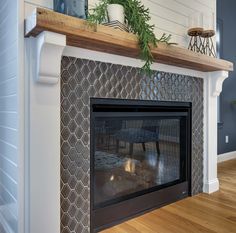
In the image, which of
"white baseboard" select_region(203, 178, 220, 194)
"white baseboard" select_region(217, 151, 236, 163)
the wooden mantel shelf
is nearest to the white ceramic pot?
the wooden mantel shelf

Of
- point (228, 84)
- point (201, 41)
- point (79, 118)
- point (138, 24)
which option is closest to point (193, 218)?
point (79, 118)

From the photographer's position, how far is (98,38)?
1319 mm

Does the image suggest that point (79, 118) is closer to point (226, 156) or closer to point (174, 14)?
point (174, 14)

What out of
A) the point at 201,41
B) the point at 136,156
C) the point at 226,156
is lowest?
the point at 226,156

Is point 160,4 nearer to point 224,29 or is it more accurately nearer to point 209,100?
point 209,100

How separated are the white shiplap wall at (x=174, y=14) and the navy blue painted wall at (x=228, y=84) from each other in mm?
1656

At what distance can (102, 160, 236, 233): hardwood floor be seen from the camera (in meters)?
1.71

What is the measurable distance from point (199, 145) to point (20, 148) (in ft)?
5.85

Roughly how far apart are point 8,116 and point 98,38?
756 mm

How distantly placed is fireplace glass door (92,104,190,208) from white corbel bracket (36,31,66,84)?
46cm

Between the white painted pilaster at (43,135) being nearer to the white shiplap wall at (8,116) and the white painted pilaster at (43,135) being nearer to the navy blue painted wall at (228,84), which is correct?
the white shiplap wall at (8,116)

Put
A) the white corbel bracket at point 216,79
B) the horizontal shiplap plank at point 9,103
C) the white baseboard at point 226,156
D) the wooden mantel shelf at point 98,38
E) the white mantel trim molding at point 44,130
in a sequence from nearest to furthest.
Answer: the wooden mantel shelf at point 98,38 → the white mantel trim molding at point 44,130 → the horizontal shiplap plank at point 9,103 → the white corbel bracket at point 216,79 → the white baseboard at point 226,156

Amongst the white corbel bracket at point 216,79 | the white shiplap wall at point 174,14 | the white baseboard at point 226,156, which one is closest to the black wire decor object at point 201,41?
the white shiplap wall at point 174,14

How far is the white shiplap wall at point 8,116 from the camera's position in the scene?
1.33m
